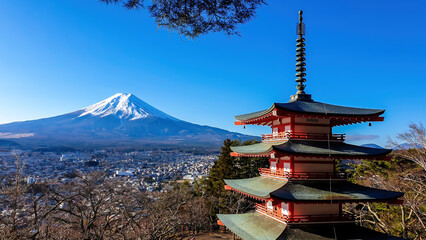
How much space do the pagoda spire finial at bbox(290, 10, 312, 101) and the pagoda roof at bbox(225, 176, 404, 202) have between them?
3.57 metres

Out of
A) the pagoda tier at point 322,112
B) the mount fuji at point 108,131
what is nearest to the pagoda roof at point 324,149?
the pagoda tier at point 322,112

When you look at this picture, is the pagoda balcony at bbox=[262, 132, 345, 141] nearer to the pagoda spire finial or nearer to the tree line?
the pagoda spire finial

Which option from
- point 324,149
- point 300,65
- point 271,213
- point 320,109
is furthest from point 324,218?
point 300,65

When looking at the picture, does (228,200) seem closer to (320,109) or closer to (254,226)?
(254,226)

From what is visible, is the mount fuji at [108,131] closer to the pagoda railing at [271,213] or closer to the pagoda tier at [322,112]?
the pagoda railing at [271,213]

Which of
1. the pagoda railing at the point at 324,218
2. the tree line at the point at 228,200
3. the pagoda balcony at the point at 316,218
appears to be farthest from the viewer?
the tree line at the point at 228,200

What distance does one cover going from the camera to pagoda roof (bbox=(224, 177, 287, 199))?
10.1m

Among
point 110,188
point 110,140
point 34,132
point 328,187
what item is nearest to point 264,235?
point 328,187

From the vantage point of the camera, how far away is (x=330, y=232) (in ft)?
31.2

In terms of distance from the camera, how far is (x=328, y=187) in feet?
32.9

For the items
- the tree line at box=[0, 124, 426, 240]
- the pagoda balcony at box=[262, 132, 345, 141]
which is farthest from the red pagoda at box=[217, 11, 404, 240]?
the tree line at box=[0, 124, 426, 240]

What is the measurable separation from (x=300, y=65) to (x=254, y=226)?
7003 millimetres

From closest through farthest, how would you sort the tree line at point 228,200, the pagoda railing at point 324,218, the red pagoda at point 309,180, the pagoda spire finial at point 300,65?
1. the red pagoda at point 309,180
2. the pagoda railing at point 324,218
3. the pagoda spire finial at point 300,65
4. the tree line at point 228,200

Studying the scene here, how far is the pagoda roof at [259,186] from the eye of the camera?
10.1 meters
